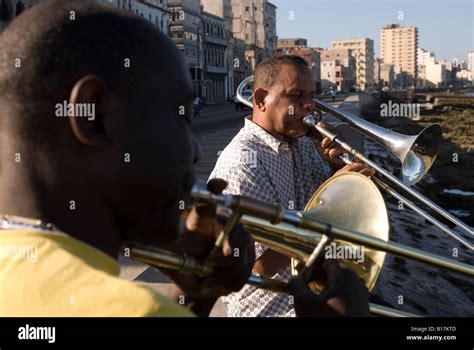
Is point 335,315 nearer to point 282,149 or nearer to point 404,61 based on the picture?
point 282,149

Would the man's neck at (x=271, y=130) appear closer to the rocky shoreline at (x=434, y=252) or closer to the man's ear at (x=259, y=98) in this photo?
the man's ear at (x=259, y=98)

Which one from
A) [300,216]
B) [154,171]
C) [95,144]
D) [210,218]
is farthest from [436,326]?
[95,144]

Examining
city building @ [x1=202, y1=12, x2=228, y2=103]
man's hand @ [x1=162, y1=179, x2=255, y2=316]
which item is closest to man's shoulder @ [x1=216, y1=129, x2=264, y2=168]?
man's hand @ [x1=162, y1=179, x2=255, y2=316]

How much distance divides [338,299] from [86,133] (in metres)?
0.70

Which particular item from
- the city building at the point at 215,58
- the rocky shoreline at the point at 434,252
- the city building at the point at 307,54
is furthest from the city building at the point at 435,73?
the rocky shoreline at the point at 434,252

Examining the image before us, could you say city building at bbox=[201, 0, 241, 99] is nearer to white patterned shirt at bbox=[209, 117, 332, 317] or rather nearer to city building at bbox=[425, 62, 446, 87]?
white patterned shirt at bbox=[209, 117, 332, 317]

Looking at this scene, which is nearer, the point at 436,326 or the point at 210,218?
the point at 210,218

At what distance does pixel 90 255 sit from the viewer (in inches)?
48.2

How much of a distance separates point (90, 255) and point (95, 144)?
0.72ft

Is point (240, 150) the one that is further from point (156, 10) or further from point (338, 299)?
point (156, 10)

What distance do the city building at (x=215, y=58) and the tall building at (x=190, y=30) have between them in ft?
9.33

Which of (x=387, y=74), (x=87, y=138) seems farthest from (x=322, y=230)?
(x=387, y=74)

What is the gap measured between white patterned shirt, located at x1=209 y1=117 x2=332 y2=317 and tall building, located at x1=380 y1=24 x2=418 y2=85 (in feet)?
386

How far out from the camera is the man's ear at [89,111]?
4.22 feet
